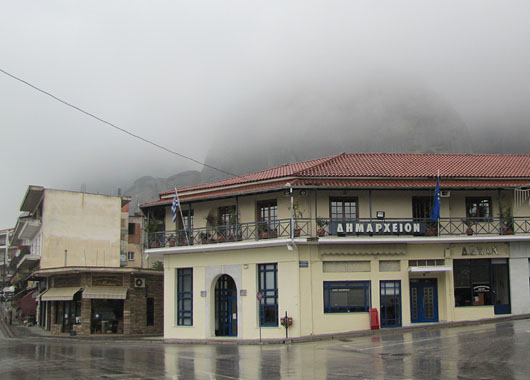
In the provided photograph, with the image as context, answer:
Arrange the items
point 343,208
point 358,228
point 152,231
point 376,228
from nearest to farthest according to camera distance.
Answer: point 358,228 → point 376,228 → point 343,208 → point 152,231

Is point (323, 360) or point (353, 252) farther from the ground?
point (353, 252)

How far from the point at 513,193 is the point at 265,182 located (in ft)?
43.1

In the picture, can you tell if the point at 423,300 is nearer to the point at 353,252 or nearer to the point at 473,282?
the point at 473,282

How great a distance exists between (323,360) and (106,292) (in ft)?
80.4

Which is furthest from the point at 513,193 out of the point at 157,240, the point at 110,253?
the point at 110,253

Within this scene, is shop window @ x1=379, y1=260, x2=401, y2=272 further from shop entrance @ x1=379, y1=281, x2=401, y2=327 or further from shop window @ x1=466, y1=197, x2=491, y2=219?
shop window @ x1=466, y1=197, x2=491, y2=219

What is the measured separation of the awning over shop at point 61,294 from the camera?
1633 inches

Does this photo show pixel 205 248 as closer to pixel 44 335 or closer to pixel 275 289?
pixel 275 289

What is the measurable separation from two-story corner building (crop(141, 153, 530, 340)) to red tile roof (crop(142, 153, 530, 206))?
102mm

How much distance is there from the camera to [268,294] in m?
30.8

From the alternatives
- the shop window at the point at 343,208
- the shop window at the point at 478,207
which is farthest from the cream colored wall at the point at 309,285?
the shop window at the point at 343,208

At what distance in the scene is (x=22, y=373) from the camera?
729 inches

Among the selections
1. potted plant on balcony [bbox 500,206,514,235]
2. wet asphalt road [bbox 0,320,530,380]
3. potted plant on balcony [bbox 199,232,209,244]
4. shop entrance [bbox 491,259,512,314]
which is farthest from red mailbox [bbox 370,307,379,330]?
potted plant on balcony [bbox 199,232,209,244]

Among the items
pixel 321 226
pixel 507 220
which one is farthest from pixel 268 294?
pixel 507 220
